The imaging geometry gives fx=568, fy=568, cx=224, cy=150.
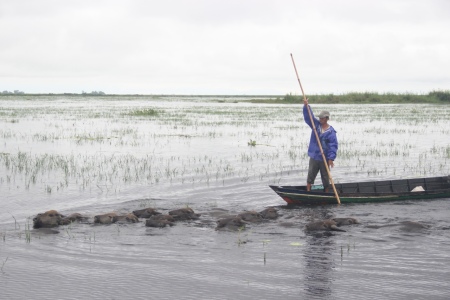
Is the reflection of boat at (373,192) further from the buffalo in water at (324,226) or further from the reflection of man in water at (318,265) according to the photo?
the reflection of man in water at (318,265)

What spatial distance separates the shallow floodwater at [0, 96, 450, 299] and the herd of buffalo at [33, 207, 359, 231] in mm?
202

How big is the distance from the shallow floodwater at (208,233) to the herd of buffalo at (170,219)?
0.20m

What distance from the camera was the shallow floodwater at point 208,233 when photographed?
8094 millimetres

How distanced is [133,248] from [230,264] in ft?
6.53

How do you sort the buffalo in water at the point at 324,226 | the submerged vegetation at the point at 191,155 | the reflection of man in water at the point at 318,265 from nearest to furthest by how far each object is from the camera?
the reflection of man in water at the point at 318,265 < the buffalo in water at the point at 324,226 < the submerged vegetation at the point at 191,155

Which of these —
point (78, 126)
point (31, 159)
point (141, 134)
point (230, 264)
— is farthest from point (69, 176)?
point (78, 126)

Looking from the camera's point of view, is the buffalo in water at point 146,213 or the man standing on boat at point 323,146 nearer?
the buffalo in water at point 146,213

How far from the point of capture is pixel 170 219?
11.8 metres

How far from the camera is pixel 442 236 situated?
10.8 metres

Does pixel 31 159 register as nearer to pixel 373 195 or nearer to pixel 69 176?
pixel 69 176

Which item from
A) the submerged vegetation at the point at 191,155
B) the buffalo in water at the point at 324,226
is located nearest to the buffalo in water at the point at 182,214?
the buffalo in water at the point at 324,226

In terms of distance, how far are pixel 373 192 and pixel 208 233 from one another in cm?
516

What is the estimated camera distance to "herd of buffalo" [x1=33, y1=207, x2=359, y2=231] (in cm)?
1130

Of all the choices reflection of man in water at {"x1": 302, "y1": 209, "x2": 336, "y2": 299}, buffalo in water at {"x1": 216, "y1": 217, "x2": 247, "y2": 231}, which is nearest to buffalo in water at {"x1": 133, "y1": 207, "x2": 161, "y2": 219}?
buffalo in water at {"x1": 216, "y1": 217, "x2": 247, "y2": 231}
